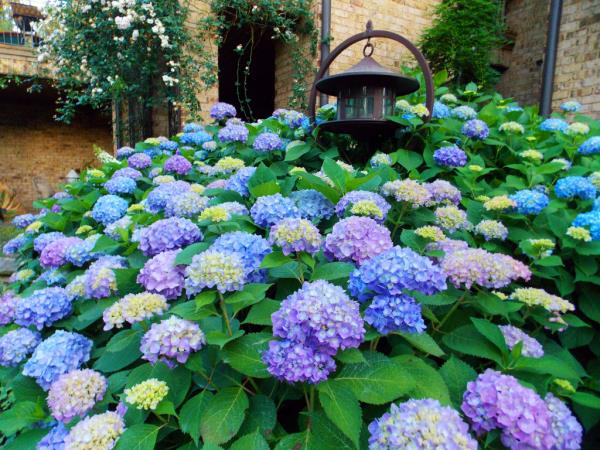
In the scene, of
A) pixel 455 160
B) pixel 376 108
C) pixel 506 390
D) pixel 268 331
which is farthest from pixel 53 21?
pixel 506 390

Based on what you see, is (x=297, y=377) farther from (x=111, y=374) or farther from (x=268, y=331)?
(x=111, y=374)

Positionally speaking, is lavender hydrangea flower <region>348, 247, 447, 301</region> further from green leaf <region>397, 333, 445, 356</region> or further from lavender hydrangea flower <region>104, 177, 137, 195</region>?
lavender hydrangea flower <region>104, 177, 137, 195</region>

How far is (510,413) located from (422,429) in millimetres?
172

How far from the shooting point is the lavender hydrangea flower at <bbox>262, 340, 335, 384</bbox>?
2.02 ft

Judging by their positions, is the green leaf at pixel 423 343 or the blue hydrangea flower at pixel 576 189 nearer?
the green leaf at pixel 423 343

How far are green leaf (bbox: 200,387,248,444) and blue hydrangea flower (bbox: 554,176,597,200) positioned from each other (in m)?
1.40

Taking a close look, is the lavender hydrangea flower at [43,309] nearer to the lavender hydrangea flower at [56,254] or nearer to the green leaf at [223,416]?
the lavender hydrangea flower at [56,254]

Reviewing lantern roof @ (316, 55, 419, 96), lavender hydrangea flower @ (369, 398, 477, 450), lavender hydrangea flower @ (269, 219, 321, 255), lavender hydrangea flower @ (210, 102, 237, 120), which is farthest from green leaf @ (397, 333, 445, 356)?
lavender hydrangea flower @ (210, 102, 237, 120)

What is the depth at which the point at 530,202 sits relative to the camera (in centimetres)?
132

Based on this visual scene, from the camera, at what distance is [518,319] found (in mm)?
968

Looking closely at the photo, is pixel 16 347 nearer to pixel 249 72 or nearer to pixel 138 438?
pixel 138 438

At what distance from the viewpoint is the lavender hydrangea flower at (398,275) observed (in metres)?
0.70

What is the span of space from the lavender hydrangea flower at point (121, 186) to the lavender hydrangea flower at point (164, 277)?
107 cm

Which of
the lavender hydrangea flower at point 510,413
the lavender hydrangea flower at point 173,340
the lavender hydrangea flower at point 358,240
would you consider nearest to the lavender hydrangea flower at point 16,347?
the lavender hydrangea flower at point 173,340
